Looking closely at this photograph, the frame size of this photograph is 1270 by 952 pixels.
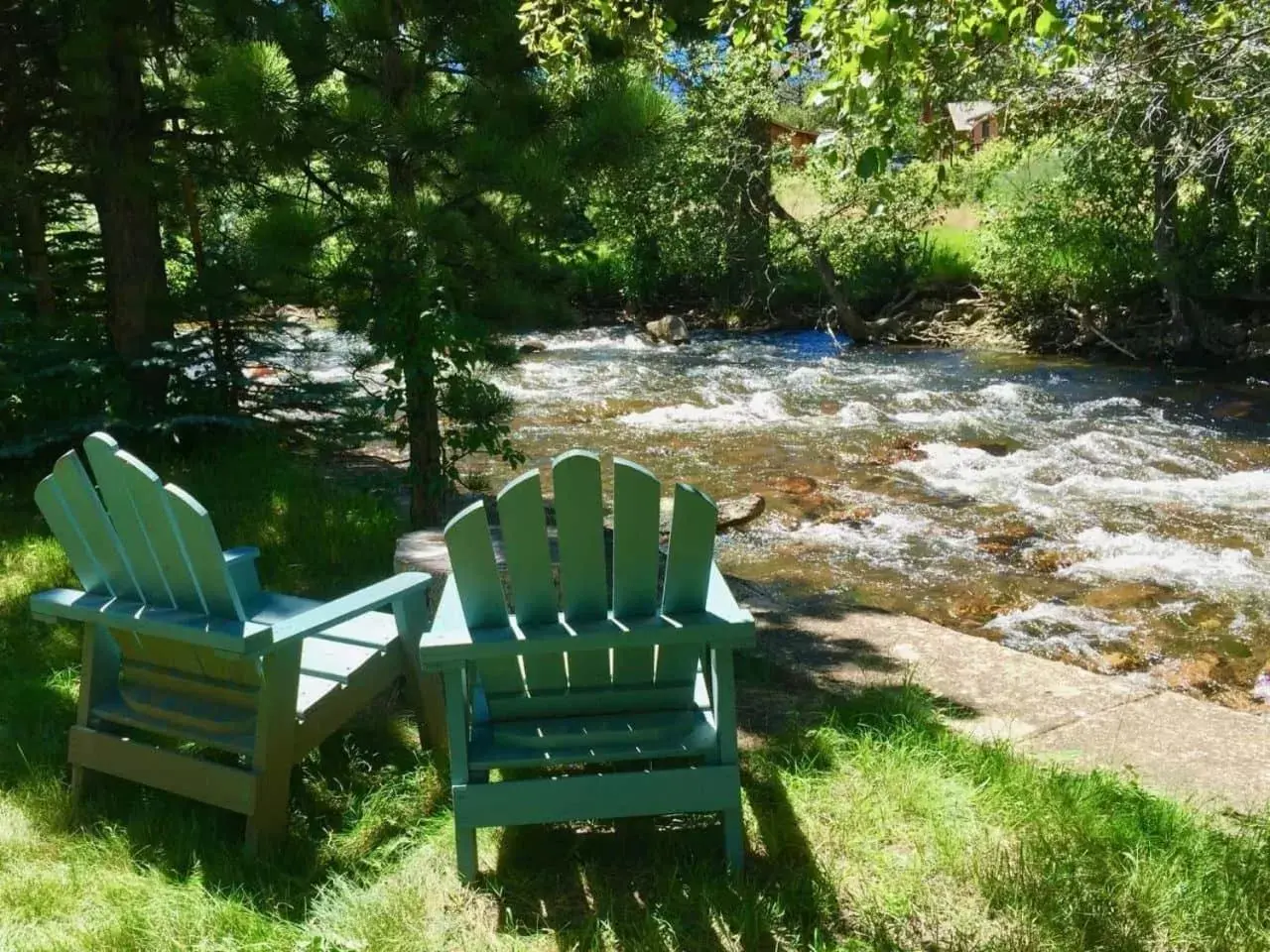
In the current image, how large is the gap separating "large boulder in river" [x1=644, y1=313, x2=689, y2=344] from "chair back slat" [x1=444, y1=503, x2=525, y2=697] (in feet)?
51.3

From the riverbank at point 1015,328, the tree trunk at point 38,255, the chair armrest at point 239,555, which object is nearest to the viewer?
the chair armrest at point 239,555

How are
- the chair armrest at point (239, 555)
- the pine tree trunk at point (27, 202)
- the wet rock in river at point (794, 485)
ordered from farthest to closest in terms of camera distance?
the wet rock in river at point (794, 485) → the pine tree trunk at point (27, 202) → the chair armrest at point (239, 555)

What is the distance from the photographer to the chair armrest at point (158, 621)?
2.51m

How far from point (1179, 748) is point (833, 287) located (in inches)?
577

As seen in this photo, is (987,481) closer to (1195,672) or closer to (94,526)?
(1195,672)

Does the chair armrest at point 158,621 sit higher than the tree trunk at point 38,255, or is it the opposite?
the tree trunk at point 38,255

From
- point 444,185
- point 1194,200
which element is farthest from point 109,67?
point 1194,200

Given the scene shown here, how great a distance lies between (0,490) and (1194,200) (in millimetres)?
13028

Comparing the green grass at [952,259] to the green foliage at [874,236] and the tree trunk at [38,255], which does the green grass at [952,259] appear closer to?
the green foliage at [874,236]

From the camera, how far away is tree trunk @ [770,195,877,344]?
1730cm

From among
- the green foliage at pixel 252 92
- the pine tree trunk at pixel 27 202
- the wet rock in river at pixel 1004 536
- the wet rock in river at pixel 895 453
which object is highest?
the green foliage at pixel 252 92

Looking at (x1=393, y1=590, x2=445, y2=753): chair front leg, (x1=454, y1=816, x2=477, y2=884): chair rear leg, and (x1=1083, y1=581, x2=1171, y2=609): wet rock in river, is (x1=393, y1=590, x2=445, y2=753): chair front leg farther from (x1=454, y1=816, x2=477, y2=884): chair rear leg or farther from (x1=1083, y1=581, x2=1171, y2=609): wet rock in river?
(x1=1083, y1=581, x2=1171, y2=609): wet rock in river

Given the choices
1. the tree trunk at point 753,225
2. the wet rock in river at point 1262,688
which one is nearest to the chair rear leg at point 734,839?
the wet rock in river at point 1262,688

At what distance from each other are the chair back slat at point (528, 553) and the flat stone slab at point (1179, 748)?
1.64m
